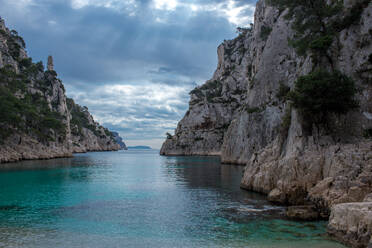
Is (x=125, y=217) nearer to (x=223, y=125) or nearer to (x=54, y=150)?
(x=54, y=150)

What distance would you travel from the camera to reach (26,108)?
80.4 meters

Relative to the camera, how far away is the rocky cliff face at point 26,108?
7325 cm

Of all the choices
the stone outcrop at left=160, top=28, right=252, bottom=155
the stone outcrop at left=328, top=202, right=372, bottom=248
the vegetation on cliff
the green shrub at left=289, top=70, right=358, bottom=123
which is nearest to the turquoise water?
the stone outcrop at left=328, top=202, right=372, bottom=248

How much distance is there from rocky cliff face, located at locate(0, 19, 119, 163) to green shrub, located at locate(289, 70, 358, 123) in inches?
2755

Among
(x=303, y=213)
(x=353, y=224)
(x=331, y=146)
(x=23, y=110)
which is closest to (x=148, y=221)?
(x=303, y=213)

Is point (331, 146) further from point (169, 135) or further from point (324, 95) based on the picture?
point (169, 135)

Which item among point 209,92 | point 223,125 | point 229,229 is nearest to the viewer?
point 229,229

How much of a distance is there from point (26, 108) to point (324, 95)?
80905mm

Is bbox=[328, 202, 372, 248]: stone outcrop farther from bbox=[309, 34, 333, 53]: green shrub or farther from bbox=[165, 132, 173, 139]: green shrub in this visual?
bbox=[165, 132, 173, 139]: green shrub

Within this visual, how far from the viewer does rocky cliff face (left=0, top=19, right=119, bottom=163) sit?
73250 millimetres

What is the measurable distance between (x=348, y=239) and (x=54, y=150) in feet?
334

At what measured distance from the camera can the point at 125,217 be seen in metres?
20.3

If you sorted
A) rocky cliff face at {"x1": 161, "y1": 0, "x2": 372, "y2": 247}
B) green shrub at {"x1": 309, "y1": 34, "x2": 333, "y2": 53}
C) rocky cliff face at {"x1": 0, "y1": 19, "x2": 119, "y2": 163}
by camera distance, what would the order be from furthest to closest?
rocky cliff face at {"x1": 0, "y1": 19, "x2": 119, "y2": 163}
green shrub at {"x1": 309, "y1": 34, "x2": 333, "y2": 53}
rocky cliff face at {"x1": 161, "y1": 0, "x2": 372, "y2": 247}

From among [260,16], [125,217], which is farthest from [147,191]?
[260,16]
